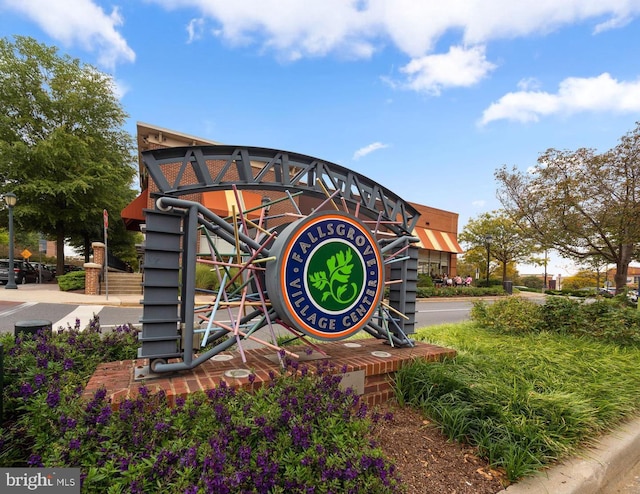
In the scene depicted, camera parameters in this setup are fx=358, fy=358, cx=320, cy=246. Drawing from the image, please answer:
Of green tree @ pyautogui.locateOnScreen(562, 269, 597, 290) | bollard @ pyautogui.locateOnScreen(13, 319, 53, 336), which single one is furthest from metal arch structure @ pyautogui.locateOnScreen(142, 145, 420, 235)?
green tree @ pyautogui.locateOnScreen(562, 269, 597, 290)

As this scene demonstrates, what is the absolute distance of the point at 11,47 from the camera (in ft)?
69.9

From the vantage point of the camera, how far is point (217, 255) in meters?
3.92

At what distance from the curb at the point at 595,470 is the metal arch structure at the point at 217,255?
1.95 metres

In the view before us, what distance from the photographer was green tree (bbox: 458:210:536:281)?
3469cm

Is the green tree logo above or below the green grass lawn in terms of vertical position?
above

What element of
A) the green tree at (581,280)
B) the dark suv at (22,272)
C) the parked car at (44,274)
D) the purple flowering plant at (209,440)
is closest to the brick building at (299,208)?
the parked car at (44,274)

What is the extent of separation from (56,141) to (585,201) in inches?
1006

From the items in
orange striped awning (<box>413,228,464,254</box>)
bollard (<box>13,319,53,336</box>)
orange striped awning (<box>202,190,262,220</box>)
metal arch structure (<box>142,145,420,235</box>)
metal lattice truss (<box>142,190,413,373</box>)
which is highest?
orange striped awning (<box>202,190,262,220</box>)

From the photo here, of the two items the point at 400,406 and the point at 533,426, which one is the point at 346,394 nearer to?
the point at 400,406

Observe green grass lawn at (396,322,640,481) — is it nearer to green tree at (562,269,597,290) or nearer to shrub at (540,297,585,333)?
shrub at (540,297,585,333)

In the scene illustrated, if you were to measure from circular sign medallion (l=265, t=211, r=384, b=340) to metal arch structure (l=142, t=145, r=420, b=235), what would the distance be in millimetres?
691

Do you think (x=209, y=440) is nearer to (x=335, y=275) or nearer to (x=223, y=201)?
(x=335, y=275)

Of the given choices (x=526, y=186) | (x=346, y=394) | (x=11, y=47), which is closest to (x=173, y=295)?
(x=346, y=394)

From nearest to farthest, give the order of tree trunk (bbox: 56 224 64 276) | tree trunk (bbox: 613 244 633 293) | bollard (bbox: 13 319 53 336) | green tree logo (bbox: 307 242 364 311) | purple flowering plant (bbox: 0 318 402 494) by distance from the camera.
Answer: purple flowering plant (bbox: 0 318 402 494)
green tree logo (bbox: 307 242 364 311)
bollard (bbox: 13 319 53 336)
tree trunk (bbox: 613 244 633 293)
tree trunk (bbox: 56 224 64 276)
